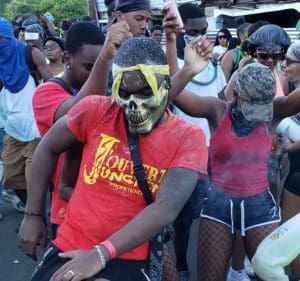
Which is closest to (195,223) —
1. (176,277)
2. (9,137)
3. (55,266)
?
(9,137)

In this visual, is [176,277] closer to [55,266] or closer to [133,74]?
[55,266]

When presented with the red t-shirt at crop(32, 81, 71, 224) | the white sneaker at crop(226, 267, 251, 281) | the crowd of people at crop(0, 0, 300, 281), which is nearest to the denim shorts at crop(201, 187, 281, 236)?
the crowd of people at crop(0, 0, 300, 281)

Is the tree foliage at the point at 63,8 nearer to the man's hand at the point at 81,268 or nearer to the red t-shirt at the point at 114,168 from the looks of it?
the red t-shirt at the point at 114,168

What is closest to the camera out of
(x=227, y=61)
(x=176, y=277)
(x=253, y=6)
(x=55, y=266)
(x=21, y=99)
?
(x=55, y=266)

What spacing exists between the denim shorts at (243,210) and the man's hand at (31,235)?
1230mm

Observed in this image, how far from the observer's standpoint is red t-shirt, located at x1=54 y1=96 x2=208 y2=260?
213cm

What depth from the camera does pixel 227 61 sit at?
657cm

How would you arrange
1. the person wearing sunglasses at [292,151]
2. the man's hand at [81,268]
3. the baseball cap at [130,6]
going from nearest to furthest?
1. the man's hand at [81,268]
2. the baseball cap at [130,6]
3. the person wearing sunglasses at [292,151]

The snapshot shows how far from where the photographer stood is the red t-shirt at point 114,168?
2.13m

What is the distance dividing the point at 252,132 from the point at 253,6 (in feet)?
40.9

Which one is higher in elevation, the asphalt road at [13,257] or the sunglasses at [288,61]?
the sunglasses at [288,61]

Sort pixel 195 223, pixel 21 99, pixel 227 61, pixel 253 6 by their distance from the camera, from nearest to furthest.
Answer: pixel 21 99 < pixel 195 223 < pixel 227 61 < pixel 253 6

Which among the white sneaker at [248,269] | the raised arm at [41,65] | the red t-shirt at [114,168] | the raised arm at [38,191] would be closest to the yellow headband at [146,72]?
the red t-shirt at [114,168]

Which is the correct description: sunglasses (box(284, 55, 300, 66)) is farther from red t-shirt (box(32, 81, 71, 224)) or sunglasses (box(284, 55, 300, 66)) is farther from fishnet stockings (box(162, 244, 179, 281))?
fishnet stockings (box(162, 244, 179, 281))
